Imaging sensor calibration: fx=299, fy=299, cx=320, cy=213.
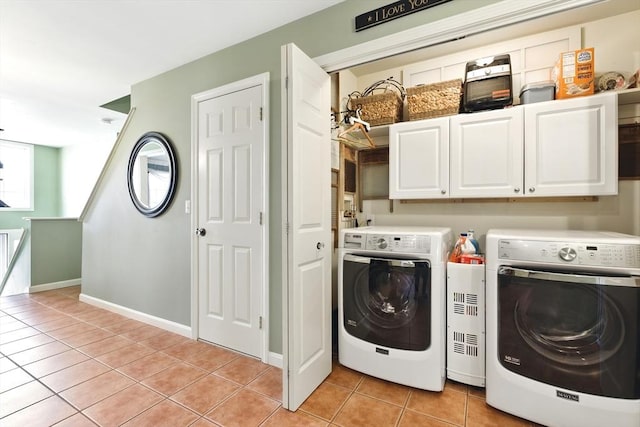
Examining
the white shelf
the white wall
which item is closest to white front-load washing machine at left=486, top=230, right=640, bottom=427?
the white shelf

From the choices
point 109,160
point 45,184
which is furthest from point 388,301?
point 45,184

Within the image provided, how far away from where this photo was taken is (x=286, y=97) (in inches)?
65.1

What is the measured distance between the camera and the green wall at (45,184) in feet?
19.5

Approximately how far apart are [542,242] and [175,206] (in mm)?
2823

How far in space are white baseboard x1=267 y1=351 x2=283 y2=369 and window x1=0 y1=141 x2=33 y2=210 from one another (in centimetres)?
645

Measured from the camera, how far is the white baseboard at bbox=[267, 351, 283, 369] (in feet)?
7.24

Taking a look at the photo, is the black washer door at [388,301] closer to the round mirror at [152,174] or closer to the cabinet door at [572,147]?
the cabinet door at [572,147]

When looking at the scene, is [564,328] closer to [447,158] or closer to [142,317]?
[447,158]

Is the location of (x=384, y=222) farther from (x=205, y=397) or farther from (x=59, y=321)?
(x=59, y=321)

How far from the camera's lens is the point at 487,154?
84.1 inches

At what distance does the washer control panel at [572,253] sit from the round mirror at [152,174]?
272 cm

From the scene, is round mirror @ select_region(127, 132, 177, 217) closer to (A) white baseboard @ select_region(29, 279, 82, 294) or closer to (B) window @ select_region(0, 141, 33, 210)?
(A) white baseboard @ select_region(29, 279, 82, 294)

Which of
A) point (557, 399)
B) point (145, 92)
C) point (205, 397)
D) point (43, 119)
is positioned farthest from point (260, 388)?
point (43, 119)

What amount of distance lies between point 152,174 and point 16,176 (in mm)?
4971
